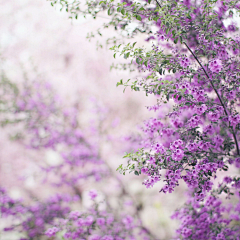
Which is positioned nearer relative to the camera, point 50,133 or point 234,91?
point 234,91

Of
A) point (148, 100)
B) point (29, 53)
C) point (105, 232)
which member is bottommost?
point (105, 232)

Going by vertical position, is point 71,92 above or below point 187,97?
above

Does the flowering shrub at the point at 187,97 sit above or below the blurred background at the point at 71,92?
below

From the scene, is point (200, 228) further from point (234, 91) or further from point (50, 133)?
point (50, 133)

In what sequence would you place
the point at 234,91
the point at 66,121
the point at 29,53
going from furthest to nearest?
Result: the point at 29,53, the point at 66,121, the point at 234,91

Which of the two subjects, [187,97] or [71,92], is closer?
[187,97]

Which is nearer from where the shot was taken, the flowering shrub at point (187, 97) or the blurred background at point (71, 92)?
the flowering shrub at point (187, 97)

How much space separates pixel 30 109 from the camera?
8.07 ft

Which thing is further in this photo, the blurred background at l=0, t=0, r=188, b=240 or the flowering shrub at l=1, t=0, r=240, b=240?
the blurred background at l=0, t=0, r=188, b=240

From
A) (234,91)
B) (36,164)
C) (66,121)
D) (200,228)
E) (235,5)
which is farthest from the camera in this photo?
(36,164)

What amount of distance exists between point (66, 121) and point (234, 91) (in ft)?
6.62

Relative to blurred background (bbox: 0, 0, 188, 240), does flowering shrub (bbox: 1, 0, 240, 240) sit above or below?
below

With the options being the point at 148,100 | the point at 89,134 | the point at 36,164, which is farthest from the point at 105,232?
the point at 148,100

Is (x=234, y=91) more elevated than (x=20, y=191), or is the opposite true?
(x=20, y=191)
